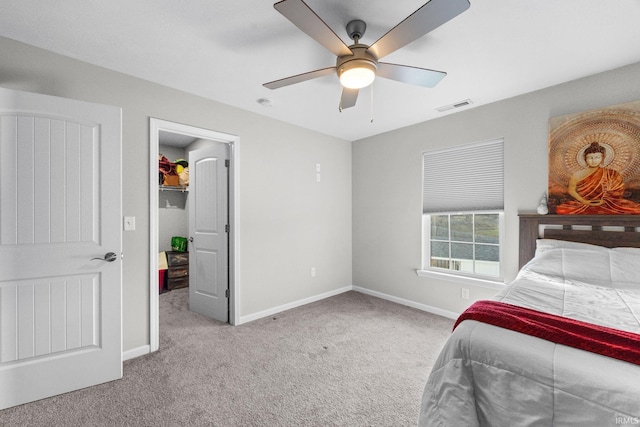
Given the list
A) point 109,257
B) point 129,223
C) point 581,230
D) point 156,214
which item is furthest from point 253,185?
point 581,230

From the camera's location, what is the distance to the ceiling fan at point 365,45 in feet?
4.41

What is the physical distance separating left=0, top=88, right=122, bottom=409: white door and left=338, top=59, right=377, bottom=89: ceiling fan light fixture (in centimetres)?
175

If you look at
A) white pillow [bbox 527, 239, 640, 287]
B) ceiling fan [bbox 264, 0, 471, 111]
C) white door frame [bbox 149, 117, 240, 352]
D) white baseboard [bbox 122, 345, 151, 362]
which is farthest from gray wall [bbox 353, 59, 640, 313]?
white baseboard [bbox 122, 345, 151, 362]

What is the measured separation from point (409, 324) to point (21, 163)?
11.9ft

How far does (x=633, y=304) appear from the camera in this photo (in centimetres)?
155

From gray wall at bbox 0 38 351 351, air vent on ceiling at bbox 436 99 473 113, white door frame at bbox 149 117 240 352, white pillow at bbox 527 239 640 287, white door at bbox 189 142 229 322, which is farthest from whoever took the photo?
white door at bbox 189 142 229 322

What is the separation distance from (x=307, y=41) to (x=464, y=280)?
2.94 metres

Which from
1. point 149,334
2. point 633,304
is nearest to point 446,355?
point 633,304

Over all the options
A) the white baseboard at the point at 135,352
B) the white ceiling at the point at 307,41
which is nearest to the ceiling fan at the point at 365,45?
the white ceiling at the point at 307,41

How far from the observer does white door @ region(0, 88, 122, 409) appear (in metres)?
1.84

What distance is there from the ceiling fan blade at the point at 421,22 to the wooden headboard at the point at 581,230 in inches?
86.8

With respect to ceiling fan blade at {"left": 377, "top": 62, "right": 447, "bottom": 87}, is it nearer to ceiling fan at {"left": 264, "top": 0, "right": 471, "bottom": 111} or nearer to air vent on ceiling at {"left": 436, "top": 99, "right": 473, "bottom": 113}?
ceiling fan at {"left": 264, "top": 0, "right": 471, "bottom": 111}

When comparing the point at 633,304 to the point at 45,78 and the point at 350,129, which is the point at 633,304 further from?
the point at 45,78

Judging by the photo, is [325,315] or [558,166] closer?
[558,166]
